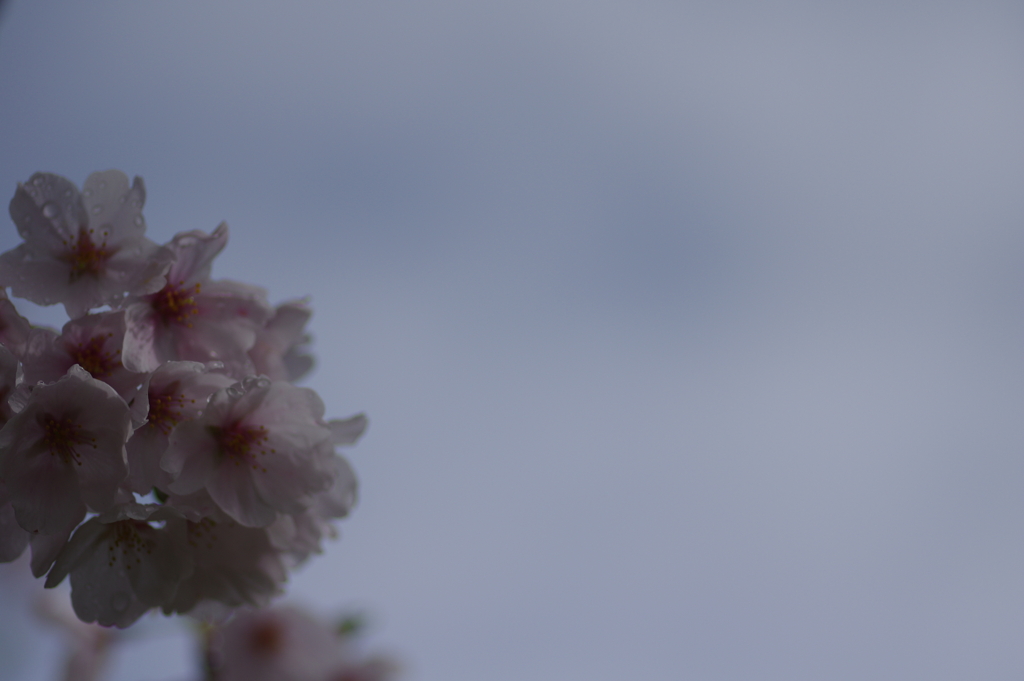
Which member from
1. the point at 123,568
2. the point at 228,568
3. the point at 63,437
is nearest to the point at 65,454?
the point at 63,437

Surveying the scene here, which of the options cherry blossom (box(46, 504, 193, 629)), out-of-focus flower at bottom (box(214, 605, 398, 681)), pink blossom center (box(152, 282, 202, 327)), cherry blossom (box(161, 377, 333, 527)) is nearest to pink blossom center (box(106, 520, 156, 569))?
cherry blossom (box(46, 504, 193, 629))

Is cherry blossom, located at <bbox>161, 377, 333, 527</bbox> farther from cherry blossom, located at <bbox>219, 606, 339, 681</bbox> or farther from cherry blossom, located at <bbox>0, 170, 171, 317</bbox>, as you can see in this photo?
cherry blossom, located at <bbox>219, 606, 339, 681</bbox>

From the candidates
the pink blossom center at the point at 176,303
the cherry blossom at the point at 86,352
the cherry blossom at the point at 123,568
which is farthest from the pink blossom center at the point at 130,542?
the pink blossom center at the point at 176,303

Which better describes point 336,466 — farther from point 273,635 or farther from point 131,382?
point 273,635

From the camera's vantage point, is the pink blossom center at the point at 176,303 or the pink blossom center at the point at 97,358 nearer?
the pink blossom center at the point at 97,358

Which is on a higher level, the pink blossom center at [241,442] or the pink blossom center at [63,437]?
the pink blossom center at [241,442]

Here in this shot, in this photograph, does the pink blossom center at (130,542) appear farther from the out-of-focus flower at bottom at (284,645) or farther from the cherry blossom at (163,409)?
the out-of-focus flower at bottom at (284,645)
